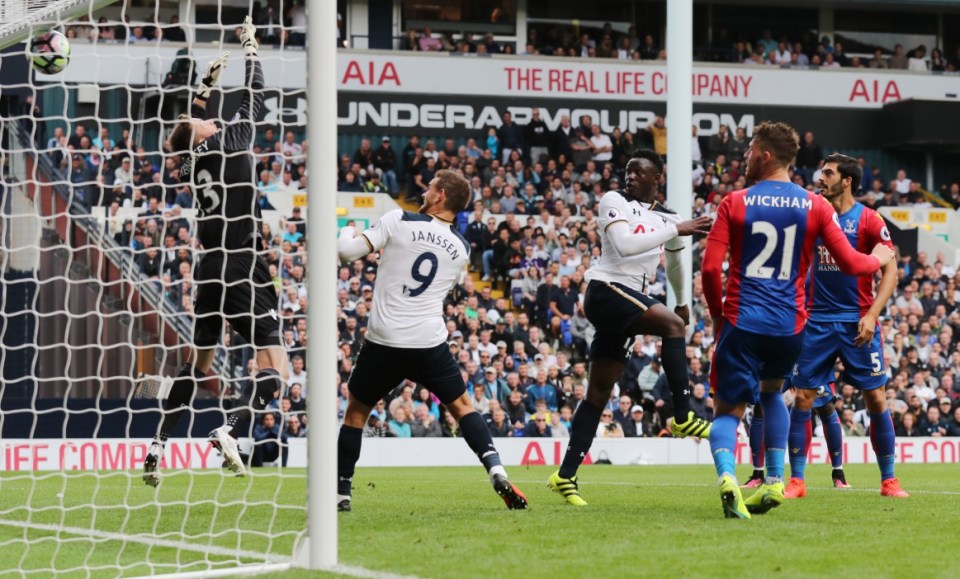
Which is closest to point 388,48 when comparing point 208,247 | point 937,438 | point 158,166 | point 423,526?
point 158,166

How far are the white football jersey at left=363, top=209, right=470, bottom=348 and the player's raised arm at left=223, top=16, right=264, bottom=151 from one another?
1.02 meters

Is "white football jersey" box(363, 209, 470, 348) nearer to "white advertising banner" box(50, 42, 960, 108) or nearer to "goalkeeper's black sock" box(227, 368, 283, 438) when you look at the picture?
"goalkeeper's black sock" box(227, 368, 283, 438)

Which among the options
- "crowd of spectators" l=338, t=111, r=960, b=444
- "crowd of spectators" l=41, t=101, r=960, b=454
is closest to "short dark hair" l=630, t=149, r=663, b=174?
"crowd of spectators" l=41, t=101, r=960, b=454

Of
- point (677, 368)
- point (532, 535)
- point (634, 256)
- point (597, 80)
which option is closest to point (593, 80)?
point (597, 80)

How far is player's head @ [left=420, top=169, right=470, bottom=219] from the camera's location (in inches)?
307

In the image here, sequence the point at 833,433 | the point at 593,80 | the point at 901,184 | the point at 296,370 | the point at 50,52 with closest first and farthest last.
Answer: the point at 50,52 < the point at 833,433 < the point at 296,370 < the point at 593,80 < the point at 901,184

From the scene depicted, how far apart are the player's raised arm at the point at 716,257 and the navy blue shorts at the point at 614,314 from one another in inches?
50.9

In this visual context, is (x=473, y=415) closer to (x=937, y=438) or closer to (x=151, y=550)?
(x=151, y=550)

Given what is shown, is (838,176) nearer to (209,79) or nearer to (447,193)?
(447,193)

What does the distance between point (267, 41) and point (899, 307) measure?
42.8ft

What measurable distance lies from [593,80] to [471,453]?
12.6 m

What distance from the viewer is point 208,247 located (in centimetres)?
855

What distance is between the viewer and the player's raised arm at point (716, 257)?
22.6 feet

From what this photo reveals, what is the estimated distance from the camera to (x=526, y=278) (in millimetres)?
22484
